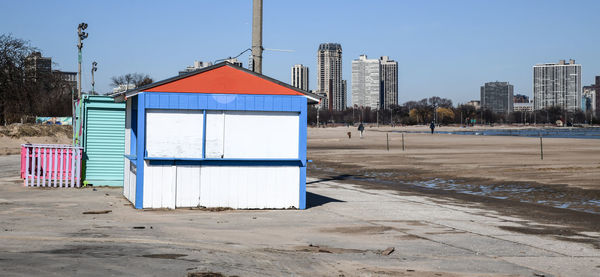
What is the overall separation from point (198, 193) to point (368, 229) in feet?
14.8

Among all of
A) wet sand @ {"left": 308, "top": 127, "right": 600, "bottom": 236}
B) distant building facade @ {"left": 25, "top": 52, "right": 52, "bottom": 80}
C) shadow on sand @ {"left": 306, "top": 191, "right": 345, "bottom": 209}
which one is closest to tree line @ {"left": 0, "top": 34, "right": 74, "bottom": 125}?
distant building facade @ {"left": 25, "top": 52, "right": 52, "bottom": 80}

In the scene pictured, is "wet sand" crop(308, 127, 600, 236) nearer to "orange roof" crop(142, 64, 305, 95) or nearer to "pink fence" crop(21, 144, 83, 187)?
"orange roof" crop(142, 64, 305, 95)

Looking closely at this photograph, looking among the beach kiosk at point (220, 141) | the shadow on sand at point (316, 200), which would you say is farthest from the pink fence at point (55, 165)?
the shadow on sand at point (316, 200)

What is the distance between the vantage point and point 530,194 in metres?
19.9

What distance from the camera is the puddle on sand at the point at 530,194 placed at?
56.6 feet

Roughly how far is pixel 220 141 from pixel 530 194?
1048 cm

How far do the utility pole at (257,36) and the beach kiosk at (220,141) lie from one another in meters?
2.66

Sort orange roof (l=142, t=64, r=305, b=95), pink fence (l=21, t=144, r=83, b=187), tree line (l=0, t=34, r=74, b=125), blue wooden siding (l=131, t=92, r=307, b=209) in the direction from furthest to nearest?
tree line (l=0, t=34, r=74, b=125), pink fence (l=21, t=144, r=83, b=187), orange roof (l=142, t=64, r=305, b=95), blue wooden siding (l=131, t=92, r=307, b=209)

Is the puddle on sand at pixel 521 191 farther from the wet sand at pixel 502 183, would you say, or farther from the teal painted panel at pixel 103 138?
the teal painted panel at pixel 103 138

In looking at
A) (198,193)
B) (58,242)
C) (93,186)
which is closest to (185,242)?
(58,242)

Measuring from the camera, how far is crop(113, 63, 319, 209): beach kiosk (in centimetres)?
1446

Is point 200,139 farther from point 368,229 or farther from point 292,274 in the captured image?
point 292,274

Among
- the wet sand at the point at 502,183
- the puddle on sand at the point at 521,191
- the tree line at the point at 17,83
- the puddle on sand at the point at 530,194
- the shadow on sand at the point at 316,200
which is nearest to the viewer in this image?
the wet sand at the point at 502,183

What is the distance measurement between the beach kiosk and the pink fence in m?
4.93
